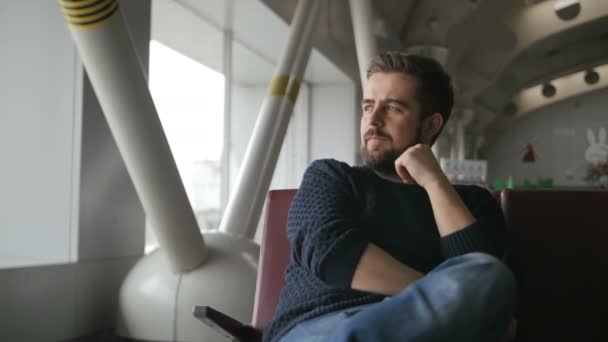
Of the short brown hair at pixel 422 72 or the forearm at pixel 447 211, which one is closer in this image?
the forearm at pixel 447 211

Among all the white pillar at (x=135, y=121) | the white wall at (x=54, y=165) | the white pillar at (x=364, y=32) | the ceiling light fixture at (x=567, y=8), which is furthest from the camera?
the ceiling light fixture at (x=567, y=8)

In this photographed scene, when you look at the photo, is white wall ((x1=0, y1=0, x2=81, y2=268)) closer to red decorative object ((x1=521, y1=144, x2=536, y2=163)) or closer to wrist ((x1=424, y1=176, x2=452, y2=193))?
wrist ((x1=424, y1=176, x2=452, y2=193))

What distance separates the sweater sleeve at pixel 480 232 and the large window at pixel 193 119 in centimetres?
394

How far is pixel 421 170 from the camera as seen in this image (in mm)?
1448

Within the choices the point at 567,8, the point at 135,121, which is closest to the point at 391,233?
the point at 135,121

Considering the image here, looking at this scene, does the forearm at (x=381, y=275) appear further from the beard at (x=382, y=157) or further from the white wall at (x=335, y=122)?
the white wall at (x=335, y=122)

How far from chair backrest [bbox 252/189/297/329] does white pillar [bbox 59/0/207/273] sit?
1.04 metres

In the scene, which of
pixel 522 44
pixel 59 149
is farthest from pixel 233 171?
pixel 522 44

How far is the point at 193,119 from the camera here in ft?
19.5

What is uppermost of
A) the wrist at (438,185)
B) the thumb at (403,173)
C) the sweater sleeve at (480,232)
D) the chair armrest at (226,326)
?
the thumb at (403,173)

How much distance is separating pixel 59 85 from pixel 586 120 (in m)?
18.2

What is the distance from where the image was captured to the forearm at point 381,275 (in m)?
1.25

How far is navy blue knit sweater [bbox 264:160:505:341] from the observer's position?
130 centimetres

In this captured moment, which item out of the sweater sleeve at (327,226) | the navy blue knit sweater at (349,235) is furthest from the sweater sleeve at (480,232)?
the sweater sleeve at (327,226)
